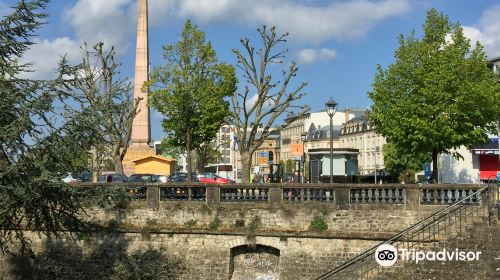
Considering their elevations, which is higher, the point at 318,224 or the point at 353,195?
the point at 353,195

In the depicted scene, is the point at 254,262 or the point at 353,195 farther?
the point at 254,262

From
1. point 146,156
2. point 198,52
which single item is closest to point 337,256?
point 198,52

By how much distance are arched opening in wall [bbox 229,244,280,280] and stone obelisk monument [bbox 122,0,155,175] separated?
905 inches

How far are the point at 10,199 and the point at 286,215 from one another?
30.7 feet

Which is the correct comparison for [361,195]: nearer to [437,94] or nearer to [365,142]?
[437,94]

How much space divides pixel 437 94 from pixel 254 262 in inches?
607

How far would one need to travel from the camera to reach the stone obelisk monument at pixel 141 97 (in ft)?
142

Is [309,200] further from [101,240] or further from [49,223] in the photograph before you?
[49,223]

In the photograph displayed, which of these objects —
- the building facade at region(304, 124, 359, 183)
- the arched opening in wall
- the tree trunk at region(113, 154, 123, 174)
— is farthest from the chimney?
the arched opening in wall

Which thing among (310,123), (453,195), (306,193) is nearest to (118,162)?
(306,193)

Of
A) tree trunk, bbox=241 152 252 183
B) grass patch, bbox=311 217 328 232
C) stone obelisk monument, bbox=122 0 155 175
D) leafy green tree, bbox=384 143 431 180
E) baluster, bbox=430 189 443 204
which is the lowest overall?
grass patch, bbox=311 217 328 232

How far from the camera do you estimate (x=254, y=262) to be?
20.3 m

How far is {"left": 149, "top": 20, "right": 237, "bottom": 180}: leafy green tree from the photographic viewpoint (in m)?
36.3

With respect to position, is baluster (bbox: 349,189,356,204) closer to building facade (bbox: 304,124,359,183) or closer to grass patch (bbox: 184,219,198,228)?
grass patch (bbox: 184,219,198,228)
